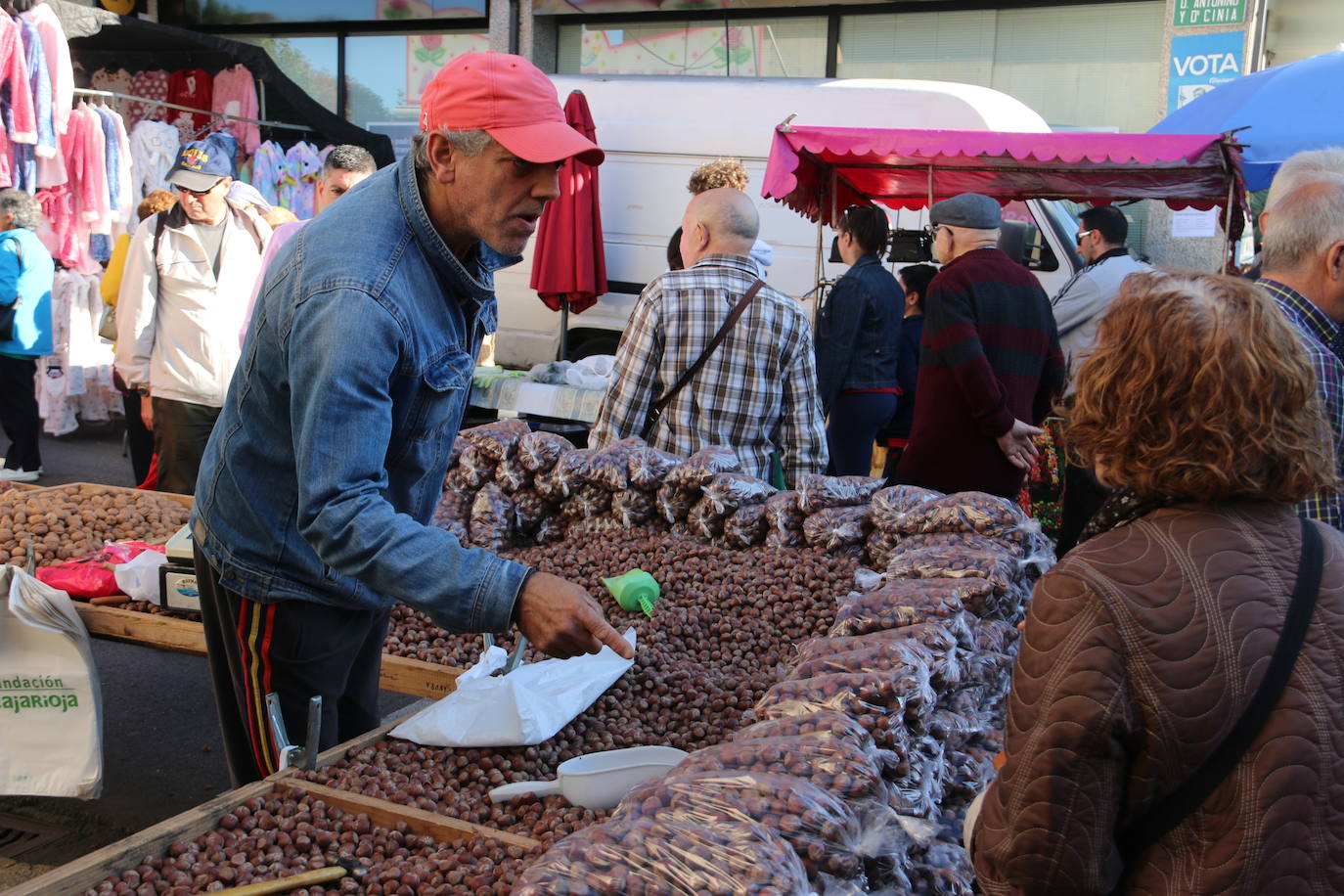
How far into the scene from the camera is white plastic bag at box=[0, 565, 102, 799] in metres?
3.04

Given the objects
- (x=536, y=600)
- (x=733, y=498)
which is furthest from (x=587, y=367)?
(x=536, y=600)

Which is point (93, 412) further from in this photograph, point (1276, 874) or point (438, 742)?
point (1276, 874)

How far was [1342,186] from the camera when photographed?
2.27 m

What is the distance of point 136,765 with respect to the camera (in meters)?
3.90

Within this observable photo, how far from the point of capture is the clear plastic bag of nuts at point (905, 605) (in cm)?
205

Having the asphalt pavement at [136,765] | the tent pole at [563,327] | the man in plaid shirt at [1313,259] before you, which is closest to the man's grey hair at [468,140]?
the man in plaid shirt at [1313,259]

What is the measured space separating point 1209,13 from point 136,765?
896cm

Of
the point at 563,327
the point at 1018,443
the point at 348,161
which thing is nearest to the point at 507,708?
the point at 1018,443

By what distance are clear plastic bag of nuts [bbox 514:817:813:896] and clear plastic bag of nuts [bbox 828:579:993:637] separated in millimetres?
810

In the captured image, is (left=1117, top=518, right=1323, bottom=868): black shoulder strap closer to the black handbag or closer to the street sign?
the black handbag

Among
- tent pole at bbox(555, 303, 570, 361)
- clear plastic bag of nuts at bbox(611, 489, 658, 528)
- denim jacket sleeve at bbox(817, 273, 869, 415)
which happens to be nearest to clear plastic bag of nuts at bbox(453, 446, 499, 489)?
clear plastic bag of nuts at bbox(611, 489, 658, 528)

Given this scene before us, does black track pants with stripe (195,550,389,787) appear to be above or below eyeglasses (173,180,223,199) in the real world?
below

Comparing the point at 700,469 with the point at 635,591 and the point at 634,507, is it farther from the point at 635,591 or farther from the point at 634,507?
the point at 635,591

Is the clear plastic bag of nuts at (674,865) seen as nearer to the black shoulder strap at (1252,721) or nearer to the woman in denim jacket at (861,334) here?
the black shoulder strap at (1252,721)
